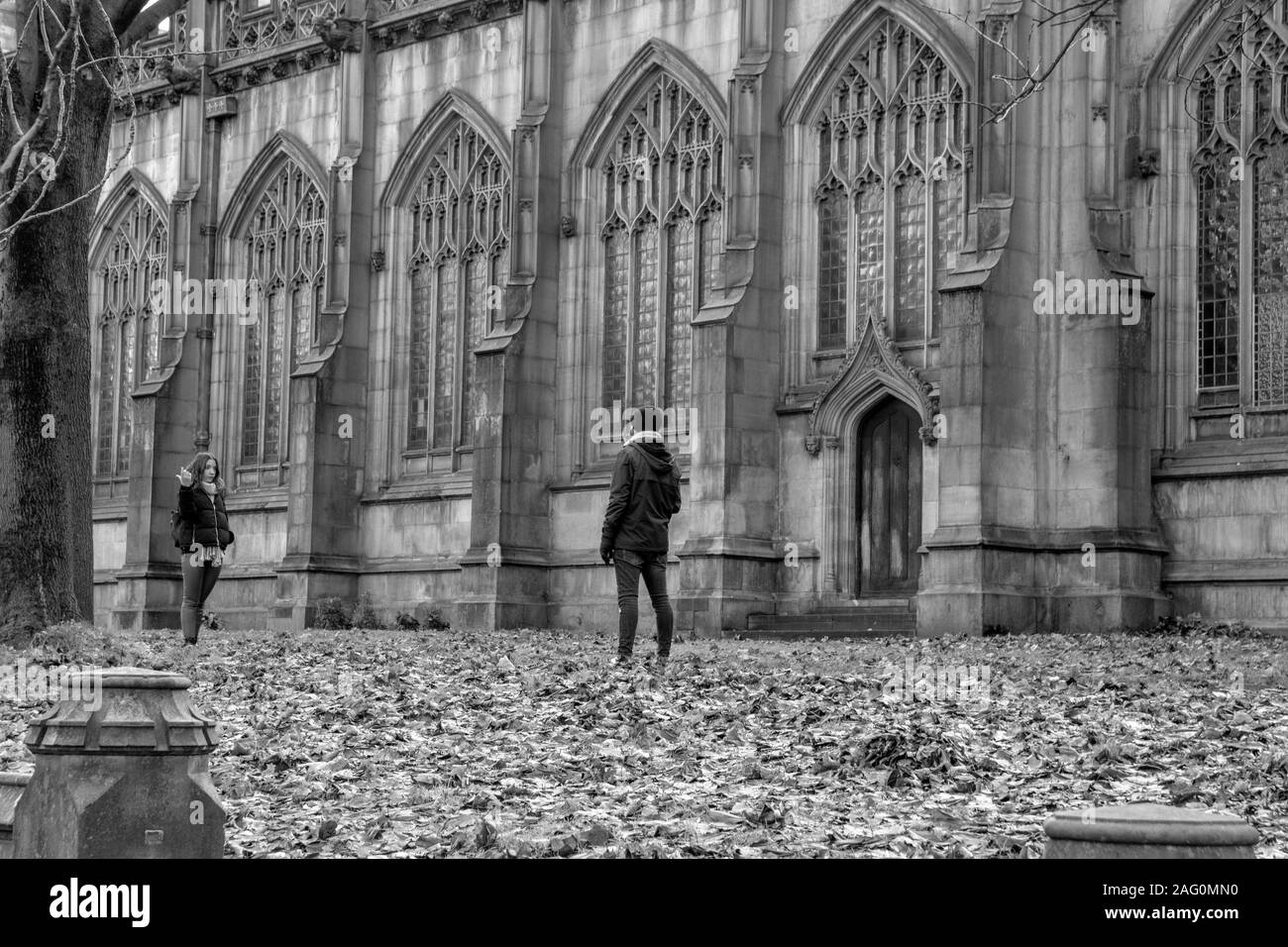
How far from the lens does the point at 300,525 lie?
30734mm

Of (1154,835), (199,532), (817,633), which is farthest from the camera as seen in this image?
(817,633)

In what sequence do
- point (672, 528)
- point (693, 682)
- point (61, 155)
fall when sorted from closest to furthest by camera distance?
1. point (693, 682)
2. point (61, 155)
3. point (672, 528)

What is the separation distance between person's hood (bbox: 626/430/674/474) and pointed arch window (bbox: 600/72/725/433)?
36.0 ft

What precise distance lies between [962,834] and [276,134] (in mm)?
27571

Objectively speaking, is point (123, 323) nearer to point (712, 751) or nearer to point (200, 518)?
point (200, 518)

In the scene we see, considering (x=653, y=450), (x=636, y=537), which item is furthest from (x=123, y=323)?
(x=636, y=537)

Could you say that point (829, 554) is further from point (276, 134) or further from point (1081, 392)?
point (276, 134)

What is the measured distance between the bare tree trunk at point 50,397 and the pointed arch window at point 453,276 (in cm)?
1260

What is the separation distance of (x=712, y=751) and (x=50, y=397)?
906 centimetres

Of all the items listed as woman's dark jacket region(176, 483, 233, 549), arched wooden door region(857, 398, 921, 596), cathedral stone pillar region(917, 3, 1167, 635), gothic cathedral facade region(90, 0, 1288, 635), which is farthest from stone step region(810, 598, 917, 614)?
woman's dark jacket region(176, 483, 233, 549)

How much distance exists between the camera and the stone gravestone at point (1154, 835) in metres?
4.56

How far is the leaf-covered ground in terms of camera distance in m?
8.24

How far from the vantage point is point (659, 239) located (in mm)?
27750
